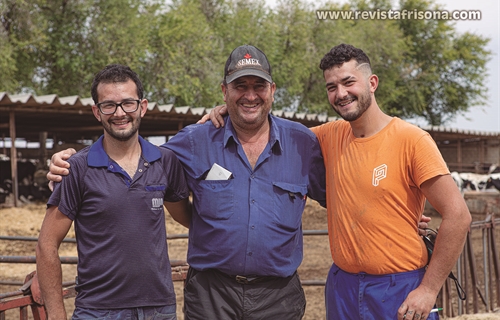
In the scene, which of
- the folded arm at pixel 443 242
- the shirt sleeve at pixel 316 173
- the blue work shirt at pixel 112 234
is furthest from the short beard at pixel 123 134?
the folded arm at pixel 443 242

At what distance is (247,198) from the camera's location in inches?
120

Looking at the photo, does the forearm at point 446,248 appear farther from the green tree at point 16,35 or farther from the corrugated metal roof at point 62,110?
the green tree at point 16,35

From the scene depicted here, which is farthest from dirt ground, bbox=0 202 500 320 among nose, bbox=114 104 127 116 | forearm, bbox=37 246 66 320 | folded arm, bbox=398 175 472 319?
nose, bbox=114 104 127 116

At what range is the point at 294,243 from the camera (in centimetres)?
314

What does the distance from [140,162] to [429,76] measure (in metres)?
41.3

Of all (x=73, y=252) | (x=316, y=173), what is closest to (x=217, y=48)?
(x=73, y=252)

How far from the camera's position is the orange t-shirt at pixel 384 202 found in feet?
9.48

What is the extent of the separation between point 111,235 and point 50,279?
0.36 m

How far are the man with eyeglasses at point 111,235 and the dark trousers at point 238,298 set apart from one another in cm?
26

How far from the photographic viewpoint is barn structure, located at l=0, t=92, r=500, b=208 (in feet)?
45.0

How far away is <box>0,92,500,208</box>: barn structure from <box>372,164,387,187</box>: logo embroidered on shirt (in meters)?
11.3

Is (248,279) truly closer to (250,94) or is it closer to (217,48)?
(250,94)

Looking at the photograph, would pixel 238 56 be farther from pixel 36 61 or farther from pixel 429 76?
pixel 429 76

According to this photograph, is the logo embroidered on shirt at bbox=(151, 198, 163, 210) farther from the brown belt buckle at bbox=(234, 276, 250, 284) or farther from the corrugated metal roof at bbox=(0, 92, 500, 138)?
the corrugated metal roof at bbox=(0, 92, 500, 138)
